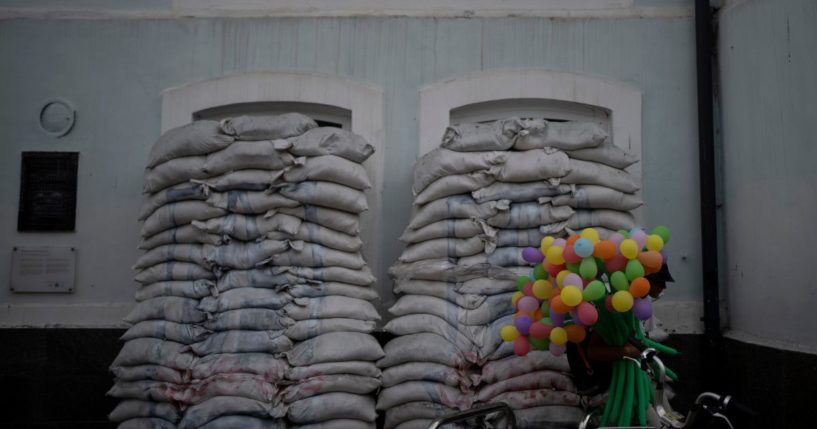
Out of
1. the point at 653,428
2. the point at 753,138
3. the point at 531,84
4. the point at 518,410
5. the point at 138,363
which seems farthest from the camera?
the point at 531,84

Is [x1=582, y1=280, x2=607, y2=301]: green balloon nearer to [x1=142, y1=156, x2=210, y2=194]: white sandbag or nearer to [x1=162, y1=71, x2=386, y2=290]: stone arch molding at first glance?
[x1=162, y1=71, x2=386, y2=290]: stone arch molding

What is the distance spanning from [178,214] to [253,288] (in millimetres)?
717

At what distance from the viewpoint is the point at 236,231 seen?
448cm

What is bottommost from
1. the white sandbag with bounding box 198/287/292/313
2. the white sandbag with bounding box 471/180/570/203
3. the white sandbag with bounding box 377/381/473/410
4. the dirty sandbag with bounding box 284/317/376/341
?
the white sandbag with bounding box 377/381/473/410

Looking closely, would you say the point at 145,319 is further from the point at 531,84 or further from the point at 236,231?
the point at 531,84

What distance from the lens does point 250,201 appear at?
447 cm

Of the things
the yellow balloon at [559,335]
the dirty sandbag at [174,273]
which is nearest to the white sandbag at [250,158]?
the dirty sandbag at [174,273]

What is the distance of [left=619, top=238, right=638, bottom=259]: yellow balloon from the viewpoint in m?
3.43

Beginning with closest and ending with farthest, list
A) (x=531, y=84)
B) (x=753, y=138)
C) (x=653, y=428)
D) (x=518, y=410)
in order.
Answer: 1. (x=653, y=428)
2. (x=518, y=410)
3. (x=753, y=138)
4. (x=531, y=84)

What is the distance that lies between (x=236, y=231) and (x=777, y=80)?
359cm

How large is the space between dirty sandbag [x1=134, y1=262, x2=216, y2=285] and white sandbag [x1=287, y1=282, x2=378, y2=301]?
22.1 inches

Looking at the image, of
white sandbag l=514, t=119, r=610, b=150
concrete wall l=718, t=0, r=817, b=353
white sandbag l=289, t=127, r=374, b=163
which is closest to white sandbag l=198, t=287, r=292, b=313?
white sandbag l=289, t=127, r=374, b=163

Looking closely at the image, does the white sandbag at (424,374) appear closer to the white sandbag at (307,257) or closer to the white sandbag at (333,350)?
the white sandbag at (333,350)

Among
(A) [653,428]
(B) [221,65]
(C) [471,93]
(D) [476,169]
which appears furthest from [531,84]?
(A) [653,428]
